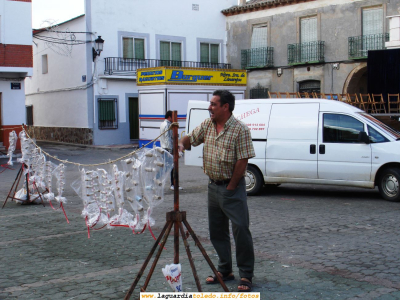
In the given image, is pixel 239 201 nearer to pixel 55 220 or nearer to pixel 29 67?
pixel 55 220

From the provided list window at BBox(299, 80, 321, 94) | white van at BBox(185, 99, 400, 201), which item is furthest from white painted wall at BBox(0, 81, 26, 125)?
window at BBox(299, 80, 321, 94)

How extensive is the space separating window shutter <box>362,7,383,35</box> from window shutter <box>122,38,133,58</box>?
38.5 feet

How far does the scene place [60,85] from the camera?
30.0 m

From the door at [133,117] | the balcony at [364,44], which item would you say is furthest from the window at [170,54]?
the balcony at [364,44]

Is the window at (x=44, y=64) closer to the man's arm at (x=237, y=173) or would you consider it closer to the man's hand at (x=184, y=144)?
the man's hand at (x=184, y=144)

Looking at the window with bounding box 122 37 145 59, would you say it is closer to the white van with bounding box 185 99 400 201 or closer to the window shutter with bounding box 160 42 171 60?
the window shutter with bounding box 160 42 171 60

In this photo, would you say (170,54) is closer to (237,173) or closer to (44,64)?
(44,64)

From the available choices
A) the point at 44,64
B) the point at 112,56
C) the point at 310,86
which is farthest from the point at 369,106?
the point at 44,64

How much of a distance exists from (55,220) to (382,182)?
241 inches

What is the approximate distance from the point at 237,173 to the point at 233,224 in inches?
20.3

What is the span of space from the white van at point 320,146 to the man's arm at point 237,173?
5.84 meters

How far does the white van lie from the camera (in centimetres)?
1042

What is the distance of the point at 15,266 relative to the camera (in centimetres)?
619

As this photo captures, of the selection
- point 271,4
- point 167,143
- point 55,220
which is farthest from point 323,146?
point 271,4
